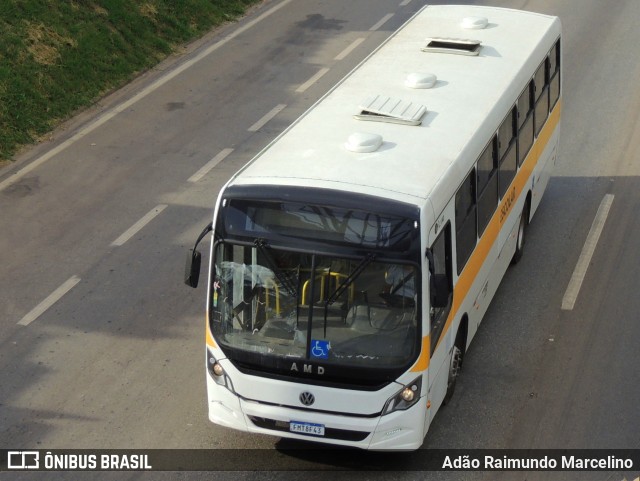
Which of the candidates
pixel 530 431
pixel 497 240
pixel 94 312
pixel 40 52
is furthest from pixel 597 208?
pixel 40 52

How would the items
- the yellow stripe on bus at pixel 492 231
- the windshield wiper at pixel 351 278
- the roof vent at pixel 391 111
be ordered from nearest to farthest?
the windshield wiper at pixel 351 278 < the yellow stripe on bus at pixel 492 231 < the roof vent at pixel 391 111

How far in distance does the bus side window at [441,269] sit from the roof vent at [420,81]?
8.55 ft

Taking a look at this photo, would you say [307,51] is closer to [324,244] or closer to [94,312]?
[94,312]

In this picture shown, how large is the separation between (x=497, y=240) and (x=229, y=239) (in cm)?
443

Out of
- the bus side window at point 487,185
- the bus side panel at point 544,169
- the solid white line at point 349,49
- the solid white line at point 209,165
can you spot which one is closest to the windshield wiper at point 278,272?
the bus side window at point 487,185

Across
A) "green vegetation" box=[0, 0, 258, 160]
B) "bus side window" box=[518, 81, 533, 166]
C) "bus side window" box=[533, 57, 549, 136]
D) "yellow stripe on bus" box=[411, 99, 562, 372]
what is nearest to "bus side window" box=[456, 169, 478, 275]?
"yellow stripe on bus" box=[411, 99, 562, 372]

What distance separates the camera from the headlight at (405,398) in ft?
35.1

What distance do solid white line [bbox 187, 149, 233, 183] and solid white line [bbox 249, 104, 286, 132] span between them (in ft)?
3.50

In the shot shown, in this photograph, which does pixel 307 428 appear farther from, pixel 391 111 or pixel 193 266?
pixel 391 111

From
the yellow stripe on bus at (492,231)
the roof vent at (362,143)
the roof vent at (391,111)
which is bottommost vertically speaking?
the yellow stripe on bus at (492,231)

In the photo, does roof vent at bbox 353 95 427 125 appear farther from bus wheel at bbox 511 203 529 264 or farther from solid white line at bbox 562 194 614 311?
solid white line at bbox 562 194 614 311

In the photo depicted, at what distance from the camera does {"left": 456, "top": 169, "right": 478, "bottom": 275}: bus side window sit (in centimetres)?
1195

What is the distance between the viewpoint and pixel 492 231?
44.8 ft

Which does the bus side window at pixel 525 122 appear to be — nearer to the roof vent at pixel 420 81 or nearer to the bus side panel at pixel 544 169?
the bus side panel at pixel 544 169
